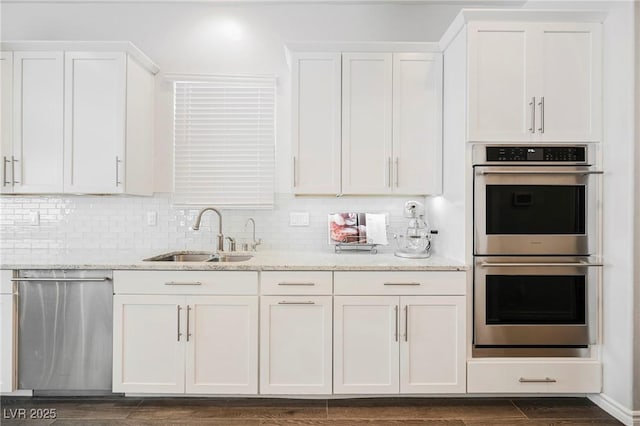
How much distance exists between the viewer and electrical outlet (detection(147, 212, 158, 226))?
323 cm

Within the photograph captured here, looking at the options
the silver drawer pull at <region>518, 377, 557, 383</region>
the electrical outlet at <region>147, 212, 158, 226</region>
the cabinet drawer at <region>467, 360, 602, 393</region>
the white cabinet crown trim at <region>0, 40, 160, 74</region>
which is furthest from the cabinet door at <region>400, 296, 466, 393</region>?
the white cabinet crown trim at <region>0, 40, 160, 74</region>

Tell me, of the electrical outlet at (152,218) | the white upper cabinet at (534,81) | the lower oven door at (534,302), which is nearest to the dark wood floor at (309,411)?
the lower oven door at (534,302)

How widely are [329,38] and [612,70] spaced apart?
1.89 m

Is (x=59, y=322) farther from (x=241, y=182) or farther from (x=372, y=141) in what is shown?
(x=372, y=141)

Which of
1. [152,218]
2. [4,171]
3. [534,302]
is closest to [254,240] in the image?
[152,218]

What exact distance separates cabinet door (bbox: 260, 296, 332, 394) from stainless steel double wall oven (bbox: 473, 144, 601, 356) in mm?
925

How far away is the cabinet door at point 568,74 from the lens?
2463mm

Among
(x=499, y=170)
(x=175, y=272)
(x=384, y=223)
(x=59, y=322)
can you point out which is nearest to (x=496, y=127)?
(x=499, y=170)

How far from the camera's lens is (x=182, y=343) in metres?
2.49

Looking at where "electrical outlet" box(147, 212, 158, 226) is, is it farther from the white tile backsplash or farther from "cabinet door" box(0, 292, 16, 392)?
"cabinet door" box(0, 292, 16, 392)

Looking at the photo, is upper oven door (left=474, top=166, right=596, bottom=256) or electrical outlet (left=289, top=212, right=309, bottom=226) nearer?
upper oven door (left=474, top=166, right=596, bottom=256)

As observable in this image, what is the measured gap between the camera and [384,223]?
3.18m

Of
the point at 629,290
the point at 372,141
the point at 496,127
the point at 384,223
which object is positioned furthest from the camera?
the point at 384,223

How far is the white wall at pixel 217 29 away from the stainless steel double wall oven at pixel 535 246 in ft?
4.60
